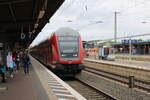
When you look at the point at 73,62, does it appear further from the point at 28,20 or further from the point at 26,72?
the point at 28,20

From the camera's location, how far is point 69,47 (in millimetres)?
18938

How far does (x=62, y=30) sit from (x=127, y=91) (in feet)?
26.0

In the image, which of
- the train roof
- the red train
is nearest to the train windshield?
the red train

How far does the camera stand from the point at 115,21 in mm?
58969

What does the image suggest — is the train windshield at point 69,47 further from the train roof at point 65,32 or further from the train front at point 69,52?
the train roof at point 65,32

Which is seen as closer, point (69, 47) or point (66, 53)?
point (66, 53)

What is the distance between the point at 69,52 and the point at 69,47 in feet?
1.36

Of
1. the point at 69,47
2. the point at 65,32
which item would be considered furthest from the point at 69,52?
the point at 65,32

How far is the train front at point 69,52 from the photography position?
60.4 feet

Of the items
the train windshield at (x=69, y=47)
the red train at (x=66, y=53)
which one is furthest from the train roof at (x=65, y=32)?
the train windshield at (x=69, y=47)

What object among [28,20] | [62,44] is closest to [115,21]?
[28,20]

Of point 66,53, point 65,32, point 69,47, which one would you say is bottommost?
point 66,53

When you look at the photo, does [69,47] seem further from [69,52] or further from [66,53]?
[66,53]

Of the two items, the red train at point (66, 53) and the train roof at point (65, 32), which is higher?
the train roof at point (65, 32)
